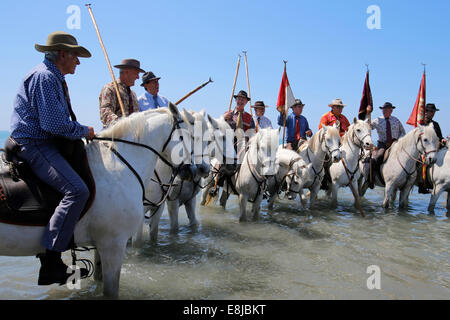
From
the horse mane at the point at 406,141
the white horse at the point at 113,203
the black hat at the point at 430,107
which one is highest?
the black hat at the point at 430,107

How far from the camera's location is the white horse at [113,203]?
113 inches

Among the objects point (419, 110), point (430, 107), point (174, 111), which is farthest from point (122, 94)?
point (430, 107)

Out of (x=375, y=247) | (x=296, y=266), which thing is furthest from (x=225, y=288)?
(x=375, y=247)

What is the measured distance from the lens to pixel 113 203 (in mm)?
3057

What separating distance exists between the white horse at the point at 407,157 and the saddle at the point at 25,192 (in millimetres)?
9337

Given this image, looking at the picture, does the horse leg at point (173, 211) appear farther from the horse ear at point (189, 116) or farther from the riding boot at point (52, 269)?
the riding boot at point (52, 269)

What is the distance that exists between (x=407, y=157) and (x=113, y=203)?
930 centimetres

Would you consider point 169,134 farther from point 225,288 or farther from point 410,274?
point 410,274

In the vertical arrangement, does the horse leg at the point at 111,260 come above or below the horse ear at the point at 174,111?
below

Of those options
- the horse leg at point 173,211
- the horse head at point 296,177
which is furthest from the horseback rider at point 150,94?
the horse head at point 296,177

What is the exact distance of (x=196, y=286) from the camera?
14.6 ft

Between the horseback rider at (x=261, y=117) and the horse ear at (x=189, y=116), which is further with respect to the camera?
the horseback rider at (x=261, y=117)

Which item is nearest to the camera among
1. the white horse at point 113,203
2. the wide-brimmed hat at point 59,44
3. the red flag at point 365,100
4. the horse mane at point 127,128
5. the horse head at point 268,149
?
the white horse at point 113,203
